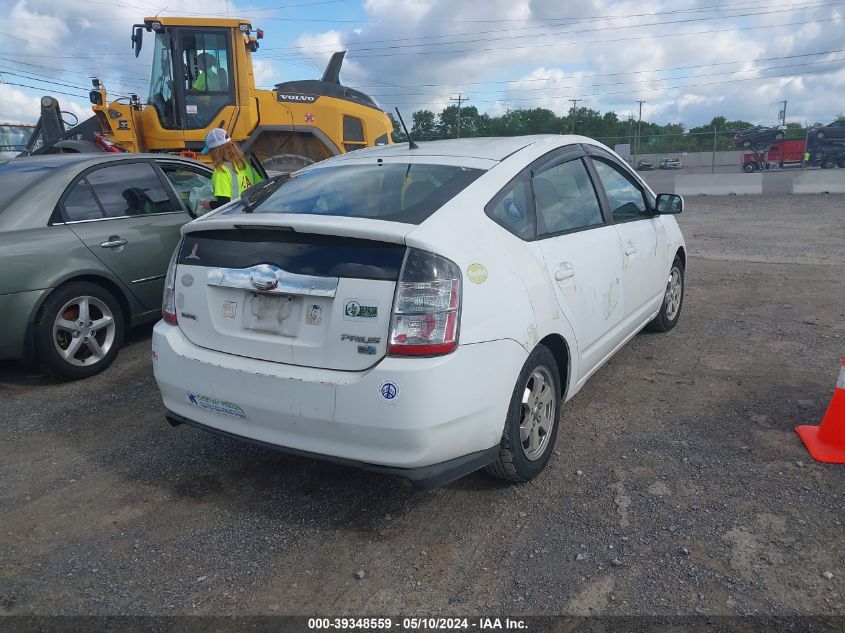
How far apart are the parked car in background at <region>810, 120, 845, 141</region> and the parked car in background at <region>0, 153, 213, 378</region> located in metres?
37.8

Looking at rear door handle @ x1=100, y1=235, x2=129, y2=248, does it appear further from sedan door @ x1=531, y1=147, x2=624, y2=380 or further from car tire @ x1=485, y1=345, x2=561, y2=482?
car tire @ x1=485, y1=345, x2=561, y2=482

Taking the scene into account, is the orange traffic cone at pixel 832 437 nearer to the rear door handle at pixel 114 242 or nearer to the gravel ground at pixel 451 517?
the gravel ground at pixel 451 517

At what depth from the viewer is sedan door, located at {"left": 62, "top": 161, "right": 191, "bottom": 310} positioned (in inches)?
203

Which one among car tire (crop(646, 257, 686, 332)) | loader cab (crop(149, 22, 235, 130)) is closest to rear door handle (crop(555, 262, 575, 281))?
car tire (crop(646, 257, 686, 332))

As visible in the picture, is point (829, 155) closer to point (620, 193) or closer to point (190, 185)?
point (620, 193)

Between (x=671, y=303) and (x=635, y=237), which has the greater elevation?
(x=635, y=237)

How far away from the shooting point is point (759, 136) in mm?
37219

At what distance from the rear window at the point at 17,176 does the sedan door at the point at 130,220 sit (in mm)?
282

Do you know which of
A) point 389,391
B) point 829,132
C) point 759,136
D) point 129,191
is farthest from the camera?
point 759,136

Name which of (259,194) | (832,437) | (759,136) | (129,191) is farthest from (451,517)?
(759,136)

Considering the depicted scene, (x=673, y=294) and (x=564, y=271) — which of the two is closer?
(x=564, y=271)

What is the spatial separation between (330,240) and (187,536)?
150 cm

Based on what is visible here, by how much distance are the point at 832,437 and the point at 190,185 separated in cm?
579

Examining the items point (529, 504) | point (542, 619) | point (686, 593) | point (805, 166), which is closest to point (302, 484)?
point (529, 504)
